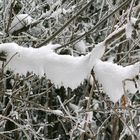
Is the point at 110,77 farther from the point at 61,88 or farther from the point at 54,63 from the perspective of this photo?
the point at 61,88

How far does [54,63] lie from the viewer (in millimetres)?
1246

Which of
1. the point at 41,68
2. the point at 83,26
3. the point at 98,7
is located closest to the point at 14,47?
the point at 41,68

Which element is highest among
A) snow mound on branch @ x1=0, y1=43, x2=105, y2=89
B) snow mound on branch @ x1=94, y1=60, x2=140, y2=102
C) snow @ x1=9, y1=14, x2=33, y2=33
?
snow @ x1=9, y1=14, x2=33, y2=33

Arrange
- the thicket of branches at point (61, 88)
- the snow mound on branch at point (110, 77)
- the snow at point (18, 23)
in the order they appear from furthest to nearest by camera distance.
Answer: the thicket of branches at point (61, 88)
the snow at point (18, 23)
the snow mound on branch at point (110, 77)

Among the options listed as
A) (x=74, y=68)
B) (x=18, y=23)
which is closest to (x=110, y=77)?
(x=74, y=68)

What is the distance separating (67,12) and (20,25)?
0.64m

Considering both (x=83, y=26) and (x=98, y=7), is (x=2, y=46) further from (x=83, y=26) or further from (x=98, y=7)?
(x=98, y=7)

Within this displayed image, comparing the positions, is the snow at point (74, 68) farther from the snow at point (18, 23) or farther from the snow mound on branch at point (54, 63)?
→ the snow at point (18, 23)

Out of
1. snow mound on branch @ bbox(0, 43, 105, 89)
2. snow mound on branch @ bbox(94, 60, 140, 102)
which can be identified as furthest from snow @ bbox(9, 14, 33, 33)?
snow mound on branch @ bbox(94, 60, 140, 102)

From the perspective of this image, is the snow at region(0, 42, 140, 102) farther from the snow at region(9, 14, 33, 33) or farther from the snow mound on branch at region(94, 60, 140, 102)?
the snow at region(9, 14, 33, 33)

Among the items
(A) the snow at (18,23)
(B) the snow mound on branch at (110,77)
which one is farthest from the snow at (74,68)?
(A) the snow at (18,23)

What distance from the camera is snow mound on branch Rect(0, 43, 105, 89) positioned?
118 centimetres

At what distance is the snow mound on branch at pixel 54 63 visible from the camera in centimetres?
118

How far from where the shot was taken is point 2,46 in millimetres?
1416
